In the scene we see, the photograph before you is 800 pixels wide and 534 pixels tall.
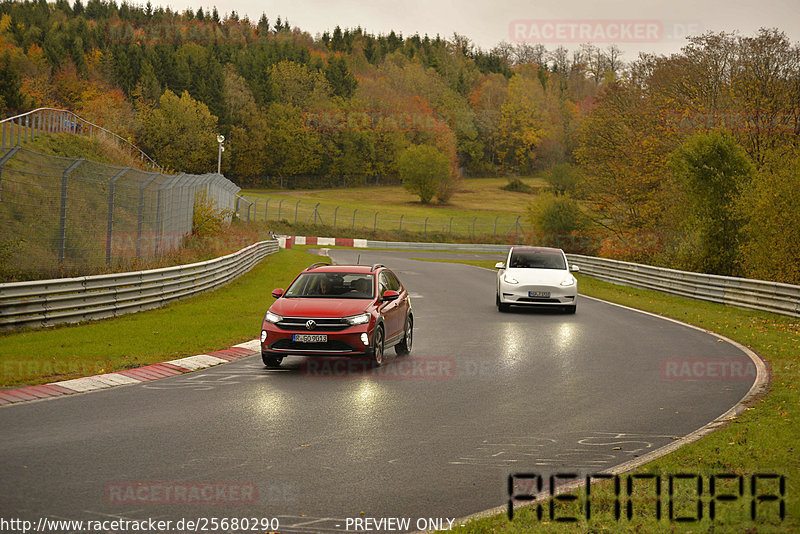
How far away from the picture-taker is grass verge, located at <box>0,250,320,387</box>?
11.4 m

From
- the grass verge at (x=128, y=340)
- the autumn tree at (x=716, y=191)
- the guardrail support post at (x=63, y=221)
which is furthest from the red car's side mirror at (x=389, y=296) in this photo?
the autumn tree at (x=716, y=191)

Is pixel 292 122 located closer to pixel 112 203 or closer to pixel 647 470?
pixel 112 203

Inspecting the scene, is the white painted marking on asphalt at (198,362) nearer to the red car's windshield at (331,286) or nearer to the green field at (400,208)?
the red car's windshield at (331,286)

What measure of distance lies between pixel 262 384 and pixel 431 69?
15370 cm

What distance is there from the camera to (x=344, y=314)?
479 inches

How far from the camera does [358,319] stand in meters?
12.2

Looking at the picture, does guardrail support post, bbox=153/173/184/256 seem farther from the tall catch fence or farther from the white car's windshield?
the tall catch fence

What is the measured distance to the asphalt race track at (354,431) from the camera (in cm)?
598

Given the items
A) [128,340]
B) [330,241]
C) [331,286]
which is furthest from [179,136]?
[331,286]

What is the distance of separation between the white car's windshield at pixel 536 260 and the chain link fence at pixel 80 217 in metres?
10.2

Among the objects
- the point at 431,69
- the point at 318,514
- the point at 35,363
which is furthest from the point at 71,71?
the point at 318,514

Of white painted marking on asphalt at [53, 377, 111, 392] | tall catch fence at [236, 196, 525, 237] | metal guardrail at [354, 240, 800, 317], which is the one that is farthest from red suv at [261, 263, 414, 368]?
tall catch fence at [236, 196, 525, 237]

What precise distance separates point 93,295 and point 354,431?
32.2 ft

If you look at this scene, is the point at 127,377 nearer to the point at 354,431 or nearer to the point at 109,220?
the point at 354,431
